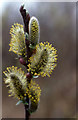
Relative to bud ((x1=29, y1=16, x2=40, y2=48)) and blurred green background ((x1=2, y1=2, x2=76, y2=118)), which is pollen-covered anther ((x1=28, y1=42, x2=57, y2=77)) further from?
blurred green background ((x1=2, y1=2, x2=76, y2=118))

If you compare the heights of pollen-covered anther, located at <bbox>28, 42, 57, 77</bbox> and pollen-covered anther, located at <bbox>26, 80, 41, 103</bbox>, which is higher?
pollen-covered anther, located at <bbox>28, 42, 57, 77</bbox>

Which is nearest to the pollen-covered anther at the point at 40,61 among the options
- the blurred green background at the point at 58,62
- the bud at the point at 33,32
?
the bud at the point at 33,32

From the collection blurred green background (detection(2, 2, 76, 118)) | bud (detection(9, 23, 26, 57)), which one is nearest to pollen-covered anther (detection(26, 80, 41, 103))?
bud (detection(9, 23, 26, 57))

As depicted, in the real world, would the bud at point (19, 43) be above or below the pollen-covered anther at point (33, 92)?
above

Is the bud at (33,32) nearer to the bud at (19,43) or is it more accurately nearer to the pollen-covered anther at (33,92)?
the bud at (19,43)

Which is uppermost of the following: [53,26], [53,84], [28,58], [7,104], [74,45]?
[53,26]

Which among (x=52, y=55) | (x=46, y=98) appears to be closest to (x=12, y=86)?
(x=52, y=55)

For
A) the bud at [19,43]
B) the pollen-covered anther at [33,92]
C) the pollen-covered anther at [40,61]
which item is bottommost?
the pollen-covered anther at [33,92]

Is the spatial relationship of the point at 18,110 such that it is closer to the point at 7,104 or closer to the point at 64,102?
the point at 7,104
